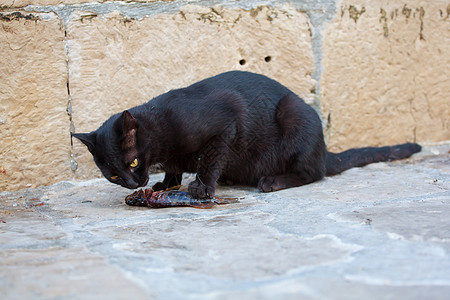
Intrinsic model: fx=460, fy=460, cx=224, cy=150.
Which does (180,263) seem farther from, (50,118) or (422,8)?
(422,8)

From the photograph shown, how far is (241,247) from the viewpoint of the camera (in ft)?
5.19

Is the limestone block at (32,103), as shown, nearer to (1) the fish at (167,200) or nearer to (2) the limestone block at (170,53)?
(2) the limestone block at (170,53)

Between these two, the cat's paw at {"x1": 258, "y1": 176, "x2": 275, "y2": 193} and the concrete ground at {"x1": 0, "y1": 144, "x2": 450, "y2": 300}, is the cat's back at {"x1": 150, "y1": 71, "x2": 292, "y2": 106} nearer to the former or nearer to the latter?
the cat's paw at {"x1": 258, "y1": 176, "x2": 275, "y2": 193}

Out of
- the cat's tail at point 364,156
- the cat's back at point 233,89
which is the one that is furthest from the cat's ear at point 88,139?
the cat's tail at point 364,156

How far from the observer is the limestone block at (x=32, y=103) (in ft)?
9.26

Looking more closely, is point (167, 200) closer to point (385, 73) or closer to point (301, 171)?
point (301, 171)

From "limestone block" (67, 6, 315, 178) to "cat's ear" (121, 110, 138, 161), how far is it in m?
0.66

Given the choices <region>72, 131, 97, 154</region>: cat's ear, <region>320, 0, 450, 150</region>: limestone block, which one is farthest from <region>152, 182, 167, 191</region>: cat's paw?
<region>320, 0, 450, 150</region>: limestone block

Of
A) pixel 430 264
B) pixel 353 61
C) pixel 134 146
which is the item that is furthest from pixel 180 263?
pixel 353 61

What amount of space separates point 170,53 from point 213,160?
90cm

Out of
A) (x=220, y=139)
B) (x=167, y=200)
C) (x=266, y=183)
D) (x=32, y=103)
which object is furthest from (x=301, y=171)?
(x=32, y=103)

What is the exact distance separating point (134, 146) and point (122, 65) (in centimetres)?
82

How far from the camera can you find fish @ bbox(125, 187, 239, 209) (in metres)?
2.45

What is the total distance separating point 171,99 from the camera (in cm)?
282
